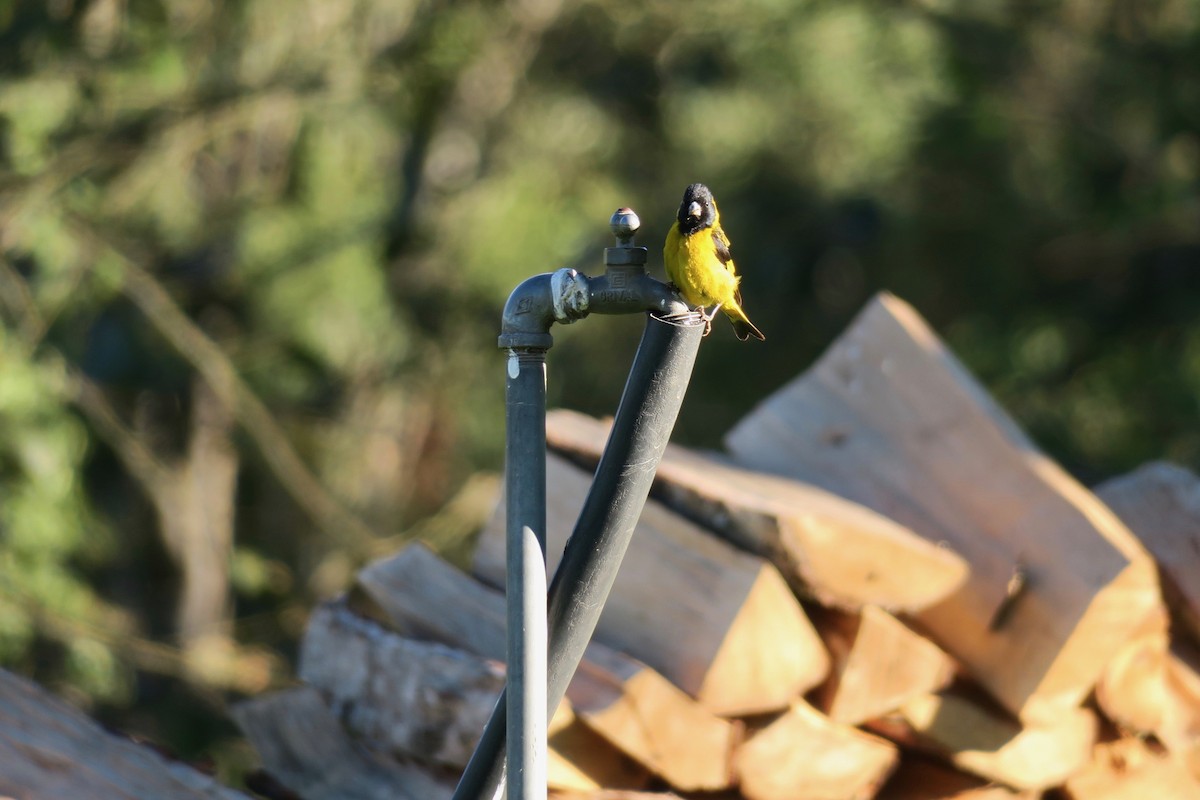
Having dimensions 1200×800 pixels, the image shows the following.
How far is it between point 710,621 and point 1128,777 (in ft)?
2.58

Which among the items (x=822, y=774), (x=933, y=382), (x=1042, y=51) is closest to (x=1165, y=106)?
(x=1042, y=51)

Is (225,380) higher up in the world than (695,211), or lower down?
higher up

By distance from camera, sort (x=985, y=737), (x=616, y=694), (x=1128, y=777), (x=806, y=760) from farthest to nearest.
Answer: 1. (x=1128, y=777)
2. (x=985, y=737)
3. (x=806, y=760)
4. (x=616, y=694)

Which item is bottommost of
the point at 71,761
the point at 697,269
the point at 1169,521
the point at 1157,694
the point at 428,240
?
the point at 71,761

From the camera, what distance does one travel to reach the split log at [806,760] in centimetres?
172

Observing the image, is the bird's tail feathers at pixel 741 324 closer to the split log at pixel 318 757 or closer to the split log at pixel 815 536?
the split log at pixel 815 536

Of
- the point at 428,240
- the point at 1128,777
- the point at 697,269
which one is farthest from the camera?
the point at 428,240

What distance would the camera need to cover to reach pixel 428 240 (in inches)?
303

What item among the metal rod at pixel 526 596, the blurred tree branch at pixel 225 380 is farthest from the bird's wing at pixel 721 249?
the blurred tree branch at pixel 225 380

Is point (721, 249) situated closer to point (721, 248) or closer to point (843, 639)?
point (721, 248)

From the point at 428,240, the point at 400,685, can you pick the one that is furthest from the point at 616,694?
the point at 428,240

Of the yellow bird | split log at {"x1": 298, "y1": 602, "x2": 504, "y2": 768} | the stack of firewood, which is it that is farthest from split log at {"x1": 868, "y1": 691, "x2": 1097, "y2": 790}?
the yellow bird

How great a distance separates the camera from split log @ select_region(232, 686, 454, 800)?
1729 mm

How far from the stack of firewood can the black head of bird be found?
477 millimetres
